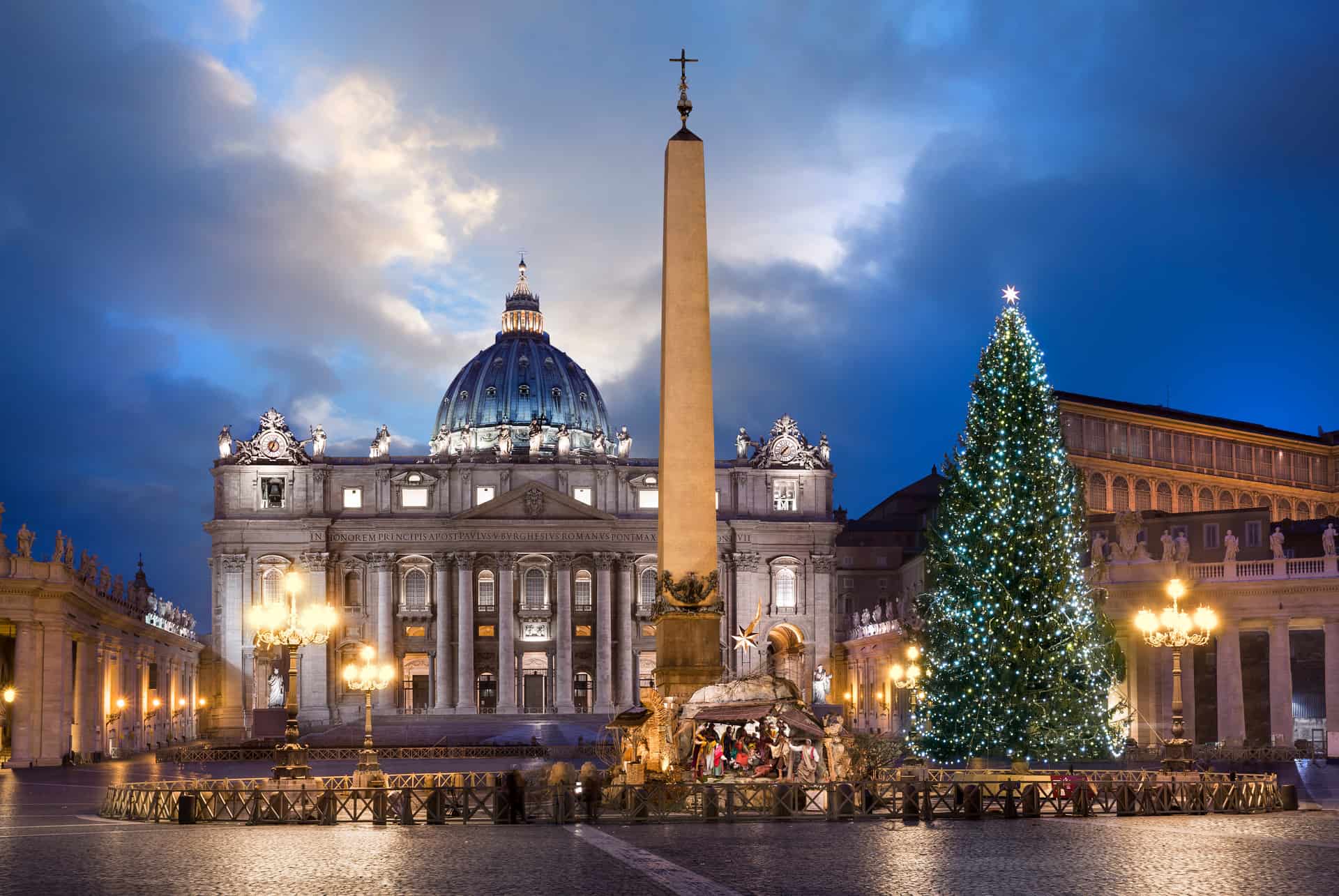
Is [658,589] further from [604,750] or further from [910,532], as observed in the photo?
[910,532]

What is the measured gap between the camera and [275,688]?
9950cm

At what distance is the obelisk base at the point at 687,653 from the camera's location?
26.4 m

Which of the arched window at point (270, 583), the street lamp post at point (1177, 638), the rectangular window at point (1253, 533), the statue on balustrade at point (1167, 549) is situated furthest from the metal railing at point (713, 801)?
the arched window at point (270, 583)

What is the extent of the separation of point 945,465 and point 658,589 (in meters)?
12.8

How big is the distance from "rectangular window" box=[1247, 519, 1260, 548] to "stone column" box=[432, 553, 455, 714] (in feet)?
181

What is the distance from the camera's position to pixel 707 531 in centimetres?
2617

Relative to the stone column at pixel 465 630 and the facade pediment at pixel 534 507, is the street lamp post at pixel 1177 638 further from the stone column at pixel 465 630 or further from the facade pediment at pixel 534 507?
the stone column at pixel 465 630

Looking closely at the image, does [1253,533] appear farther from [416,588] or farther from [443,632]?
[416,588]

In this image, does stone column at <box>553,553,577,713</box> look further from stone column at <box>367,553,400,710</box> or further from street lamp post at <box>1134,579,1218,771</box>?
street lamp post at <box>1134,579,1218,771</box>

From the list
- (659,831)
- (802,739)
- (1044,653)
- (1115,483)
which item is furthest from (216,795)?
(1115,483)

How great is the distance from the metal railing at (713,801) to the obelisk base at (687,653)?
2.02m

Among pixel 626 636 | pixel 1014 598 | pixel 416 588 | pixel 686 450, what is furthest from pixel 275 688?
pixel 686 450

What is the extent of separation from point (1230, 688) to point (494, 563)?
62.1 meters

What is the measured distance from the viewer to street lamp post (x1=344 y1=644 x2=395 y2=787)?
101 feet
